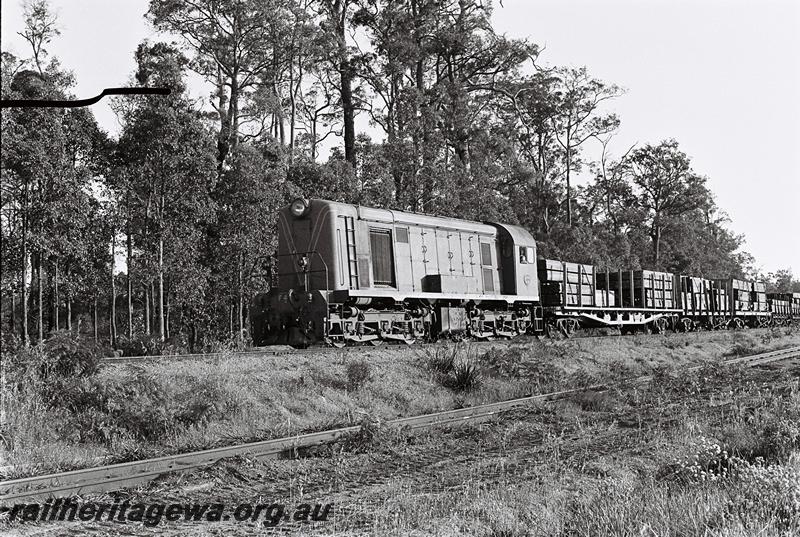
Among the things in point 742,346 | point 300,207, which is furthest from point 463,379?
point 742,346

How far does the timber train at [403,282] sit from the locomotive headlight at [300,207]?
3 cm

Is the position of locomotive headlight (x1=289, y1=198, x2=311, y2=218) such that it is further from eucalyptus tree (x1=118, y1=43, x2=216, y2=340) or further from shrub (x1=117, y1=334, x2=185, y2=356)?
eucalyptus tree (x1=118, y1=43, x2=216, y2=340)

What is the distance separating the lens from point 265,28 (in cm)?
3181

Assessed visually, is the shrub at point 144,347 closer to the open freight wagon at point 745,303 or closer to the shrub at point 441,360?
the shrub at point 441,360

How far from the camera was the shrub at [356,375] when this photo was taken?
12617mm

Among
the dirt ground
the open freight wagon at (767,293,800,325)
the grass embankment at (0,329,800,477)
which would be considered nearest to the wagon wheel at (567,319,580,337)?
the grass embankment at (0,329,800,477)

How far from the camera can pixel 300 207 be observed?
659 inches

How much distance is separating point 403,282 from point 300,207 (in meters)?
3.05

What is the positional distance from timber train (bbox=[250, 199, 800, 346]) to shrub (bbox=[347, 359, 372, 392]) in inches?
101

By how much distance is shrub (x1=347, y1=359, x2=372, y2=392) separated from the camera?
12.6m

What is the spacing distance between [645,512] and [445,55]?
36.8 meters

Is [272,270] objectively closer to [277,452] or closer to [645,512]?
[277,452]

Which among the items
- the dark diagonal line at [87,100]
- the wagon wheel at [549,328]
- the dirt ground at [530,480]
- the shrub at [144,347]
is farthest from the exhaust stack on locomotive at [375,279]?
the dark diagonal line at [87,100]

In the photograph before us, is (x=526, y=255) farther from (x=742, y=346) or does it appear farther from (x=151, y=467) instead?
(x=151, y=467)
